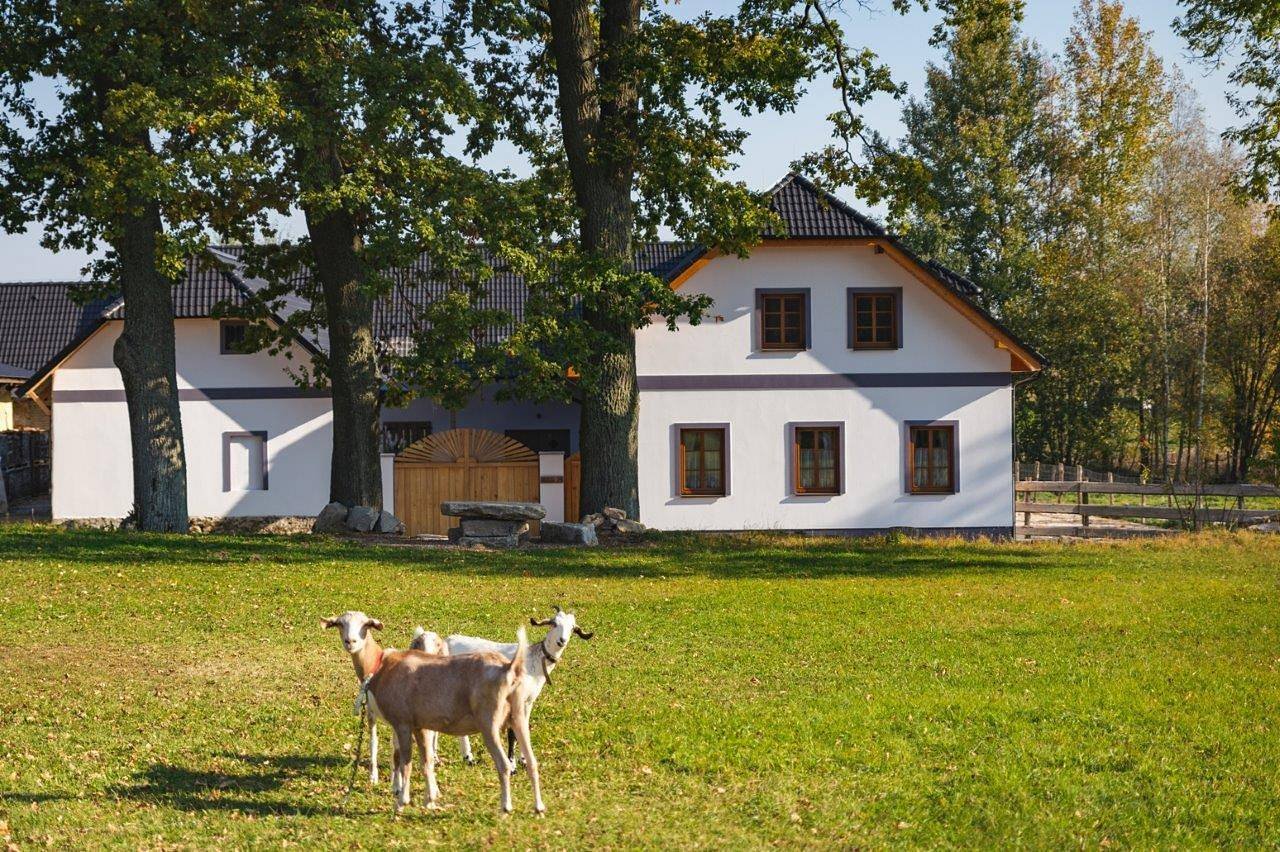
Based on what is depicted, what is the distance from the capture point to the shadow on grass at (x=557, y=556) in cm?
1909

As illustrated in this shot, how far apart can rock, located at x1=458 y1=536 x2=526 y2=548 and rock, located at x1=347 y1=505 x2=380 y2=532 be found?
2.06 m

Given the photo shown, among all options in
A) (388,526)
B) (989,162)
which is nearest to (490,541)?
(388,526)

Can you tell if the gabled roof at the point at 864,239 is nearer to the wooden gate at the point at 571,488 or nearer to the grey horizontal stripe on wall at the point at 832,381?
the grey horizontal stripe on wall at the point at 832,381

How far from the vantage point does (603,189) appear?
24.2 meters

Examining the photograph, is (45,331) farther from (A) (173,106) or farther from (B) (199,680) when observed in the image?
(B) (199,680)

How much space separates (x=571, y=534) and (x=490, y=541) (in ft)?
4.60

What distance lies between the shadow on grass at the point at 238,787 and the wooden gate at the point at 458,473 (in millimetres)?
21820

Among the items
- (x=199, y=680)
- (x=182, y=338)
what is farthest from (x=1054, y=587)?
(x=182, y=338)

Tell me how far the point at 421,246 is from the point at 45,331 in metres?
32.3

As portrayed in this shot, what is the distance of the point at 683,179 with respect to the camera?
2375cm

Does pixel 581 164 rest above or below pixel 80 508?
above

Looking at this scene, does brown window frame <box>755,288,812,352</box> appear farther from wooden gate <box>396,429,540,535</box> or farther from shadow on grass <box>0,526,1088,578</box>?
shadow on grass <box>0,526,1088,578</box>

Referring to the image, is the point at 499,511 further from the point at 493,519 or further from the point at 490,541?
the point at 490,541

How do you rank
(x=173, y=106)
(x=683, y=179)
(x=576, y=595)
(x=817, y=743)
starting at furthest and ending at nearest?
1. (x=683, y=179)
2. (x=173, y=106)
3. (x=576, y=595)
4. (x=817, y=743)
